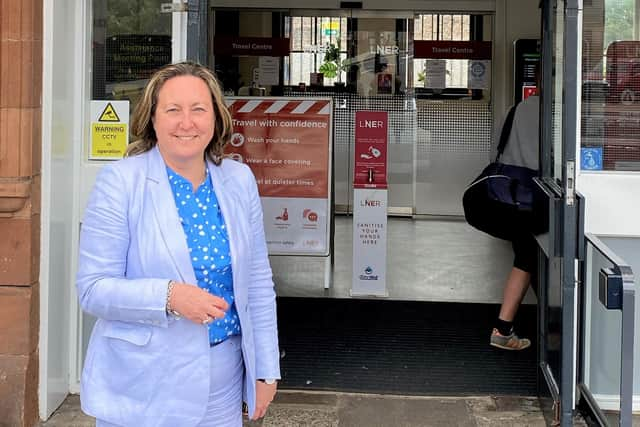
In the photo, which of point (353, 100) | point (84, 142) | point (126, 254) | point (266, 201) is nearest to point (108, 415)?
point (126, 254)

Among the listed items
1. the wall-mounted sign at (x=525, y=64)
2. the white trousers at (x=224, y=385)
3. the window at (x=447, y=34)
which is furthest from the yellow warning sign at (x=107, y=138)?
the window at (x=447, y=34)

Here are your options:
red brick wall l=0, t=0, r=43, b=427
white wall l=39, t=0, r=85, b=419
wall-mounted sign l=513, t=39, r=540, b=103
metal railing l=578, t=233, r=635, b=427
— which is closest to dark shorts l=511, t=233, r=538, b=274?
metal railing l=578, t=233, r=635, b=427

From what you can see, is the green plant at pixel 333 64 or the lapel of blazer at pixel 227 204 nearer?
the lapel of blazer at pixel 227 204

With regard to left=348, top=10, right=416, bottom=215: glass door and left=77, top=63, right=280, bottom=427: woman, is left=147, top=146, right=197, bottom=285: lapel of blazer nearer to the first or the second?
left=77, top=63, right=280, bottom=427: woman

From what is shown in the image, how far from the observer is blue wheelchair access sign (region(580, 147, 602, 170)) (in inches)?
154

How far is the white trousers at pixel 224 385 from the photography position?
2.22 m

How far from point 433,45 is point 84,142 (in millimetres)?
7323

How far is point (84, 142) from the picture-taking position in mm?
4055

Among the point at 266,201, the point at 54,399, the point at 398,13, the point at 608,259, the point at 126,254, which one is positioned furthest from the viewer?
the point at 398,13

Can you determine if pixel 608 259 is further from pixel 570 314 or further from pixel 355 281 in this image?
pixel 355 281

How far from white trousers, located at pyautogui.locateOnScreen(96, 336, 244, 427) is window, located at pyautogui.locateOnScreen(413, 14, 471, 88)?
868 centimetres

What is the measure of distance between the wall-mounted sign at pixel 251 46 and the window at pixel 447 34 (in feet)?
5.65

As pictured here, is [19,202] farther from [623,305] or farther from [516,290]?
[516,290]

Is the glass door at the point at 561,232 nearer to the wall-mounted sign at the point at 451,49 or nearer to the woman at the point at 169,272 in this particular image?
the woman at the point at 169,272
